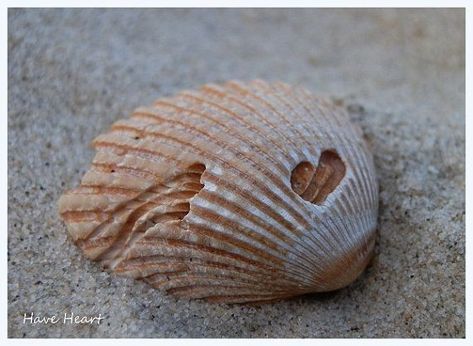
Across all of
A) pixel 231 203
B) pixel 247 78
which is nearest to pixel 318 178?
pixel 231 203

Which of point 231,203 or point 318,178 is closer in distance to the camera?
point 231,203

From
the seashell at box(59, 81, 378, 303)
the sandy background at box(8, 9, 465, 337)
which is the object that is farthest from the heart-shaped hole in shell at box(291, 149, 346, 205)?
the sandy background at box(8, 9, 465, 337)

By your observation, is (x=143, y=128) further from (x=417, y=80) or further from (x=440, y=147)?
(x=417, y=80)

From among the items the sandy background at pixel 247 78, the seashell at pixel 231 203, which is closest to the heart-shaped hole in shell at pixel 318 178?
the seashell at pixel 231 203

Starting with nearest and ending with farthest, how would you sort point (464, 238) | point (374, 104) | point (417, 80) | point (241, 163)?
point (241, 163), point (464, 238), point (374, 104), point (417, 80)

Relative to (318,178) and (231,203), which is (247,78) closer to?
(318,178)

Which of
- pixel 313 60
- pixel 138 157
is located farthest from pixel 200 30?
pixel 138 157

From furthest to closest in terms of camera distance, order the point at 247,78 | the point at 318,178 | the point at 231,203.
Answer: the point at 247,78, the point at 318,178, the point at 231,203
